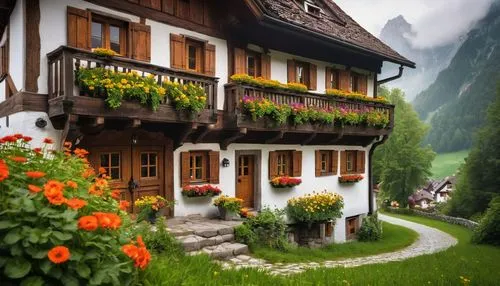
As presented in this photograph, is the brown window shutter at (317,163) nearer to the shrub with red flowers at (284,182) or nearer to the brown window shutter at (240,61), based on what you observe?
the shrub with red flowers at (284,182)

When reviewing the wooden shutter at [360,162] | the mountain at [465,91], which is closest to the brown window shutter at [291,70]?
the wooden shutter at [360,162]

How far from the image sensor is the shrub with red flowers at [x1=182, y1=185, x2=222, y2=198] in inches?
431

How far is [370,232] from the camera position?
667 inches

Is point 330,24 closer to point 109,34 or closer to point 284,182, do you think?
point 284,182

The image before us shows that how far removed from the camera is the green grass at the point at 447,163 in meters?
91.1

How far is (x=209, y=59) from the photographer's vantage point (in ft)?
36.9

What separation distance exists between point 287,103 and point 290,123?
67 cm

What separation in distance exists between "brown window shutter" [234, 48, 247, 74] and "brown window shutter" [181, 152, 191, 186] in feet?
9.60

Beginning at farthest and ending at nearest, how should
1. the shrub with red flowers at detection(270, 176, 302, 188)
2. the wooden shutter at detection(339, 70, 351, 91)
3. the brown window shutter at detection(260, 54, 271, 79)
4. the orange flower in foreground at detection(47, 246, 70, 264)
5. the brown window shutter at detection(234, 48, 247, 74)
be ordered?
the wooden shutter at detection(339, 70, 351, 91) < the shrub with red flowers at detection(270, 176, 302, 188) < the brown window shutter at detection(260, 54, 271, 79) < the brown window shutter at detection(234, 48, 247, 74) < the orange flower in foreground at detection(47, 246, 70, 264)

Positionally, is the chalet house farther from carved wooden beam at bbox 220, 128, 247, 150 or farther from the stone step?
the stone step

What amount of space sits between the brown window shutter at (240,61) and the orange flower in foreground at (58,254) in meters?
9.68

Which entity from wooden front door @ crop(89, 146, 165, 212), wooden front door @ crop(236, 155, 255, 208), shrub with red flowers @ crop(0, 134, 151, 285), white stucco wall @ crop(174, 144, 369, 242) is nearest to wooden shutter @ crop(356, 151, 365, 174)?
white stucco wall @ crop(174, 144, 369, 242)

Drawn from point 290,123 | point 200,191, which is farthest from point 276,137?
point 200,191

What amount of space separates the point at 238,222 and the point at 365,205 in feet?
28.3
